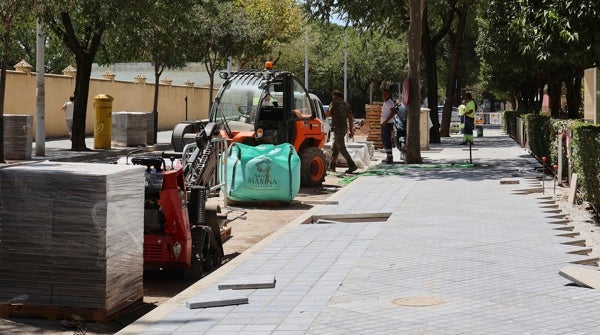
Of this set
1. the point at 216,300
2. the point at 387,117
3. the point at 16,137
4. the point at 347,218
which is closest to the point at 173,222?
the point at 216,300

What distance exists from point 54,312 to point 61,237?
1.89 feet

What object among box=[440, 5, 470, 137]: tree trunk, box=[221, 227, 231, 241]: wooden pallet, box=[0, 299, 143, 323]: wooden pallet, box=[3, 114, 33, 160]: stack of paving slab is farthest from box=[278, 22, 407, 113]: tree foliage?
box=[0, 299, 143, 323]: wooden pallet

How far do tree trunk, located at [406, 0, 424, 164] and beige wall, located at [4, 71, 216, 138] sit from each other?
16.7 m

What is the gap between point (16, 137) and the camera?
24375mm

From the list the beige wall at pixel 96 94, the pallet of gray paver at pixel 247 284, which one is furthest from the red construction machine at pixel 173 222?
the beige wall at pixel 96 94

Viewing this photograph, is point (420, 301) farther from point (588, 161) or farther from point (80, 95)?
point (80, 95)

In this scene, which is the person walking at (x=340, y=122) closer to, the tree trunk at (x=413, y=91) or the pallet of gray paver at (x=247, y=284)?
the tree trunk at (x=413, y=91)

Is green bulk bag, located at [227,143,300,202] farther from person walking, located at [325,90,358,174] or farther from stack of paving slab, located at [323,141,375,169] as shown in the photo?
stack of paving slab, located at [323,141,375,169]

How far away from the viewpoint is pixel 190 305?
7441 millimetres

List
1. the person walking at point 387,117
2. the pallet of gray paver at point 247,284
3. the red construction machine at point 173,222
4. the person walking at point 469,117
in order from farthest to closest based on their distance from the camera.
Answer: the person walking at point 469,117 → the person walking at point 387,117 → the red construction machine at point 173,222 → the pallet of gray paver at point 247,284

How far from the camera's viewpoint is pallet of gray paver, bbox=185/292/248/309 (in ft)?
24.4

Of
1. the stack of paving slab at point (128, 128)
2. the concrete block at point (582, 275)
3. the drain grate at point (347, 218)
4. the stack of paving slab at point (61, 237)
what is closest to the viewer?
the stack of paving slab at point (61, 237)

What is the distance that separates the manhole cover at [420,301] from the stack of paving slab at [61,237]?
2206 millimetres

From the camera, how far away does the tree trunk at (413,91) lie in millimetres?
23953
